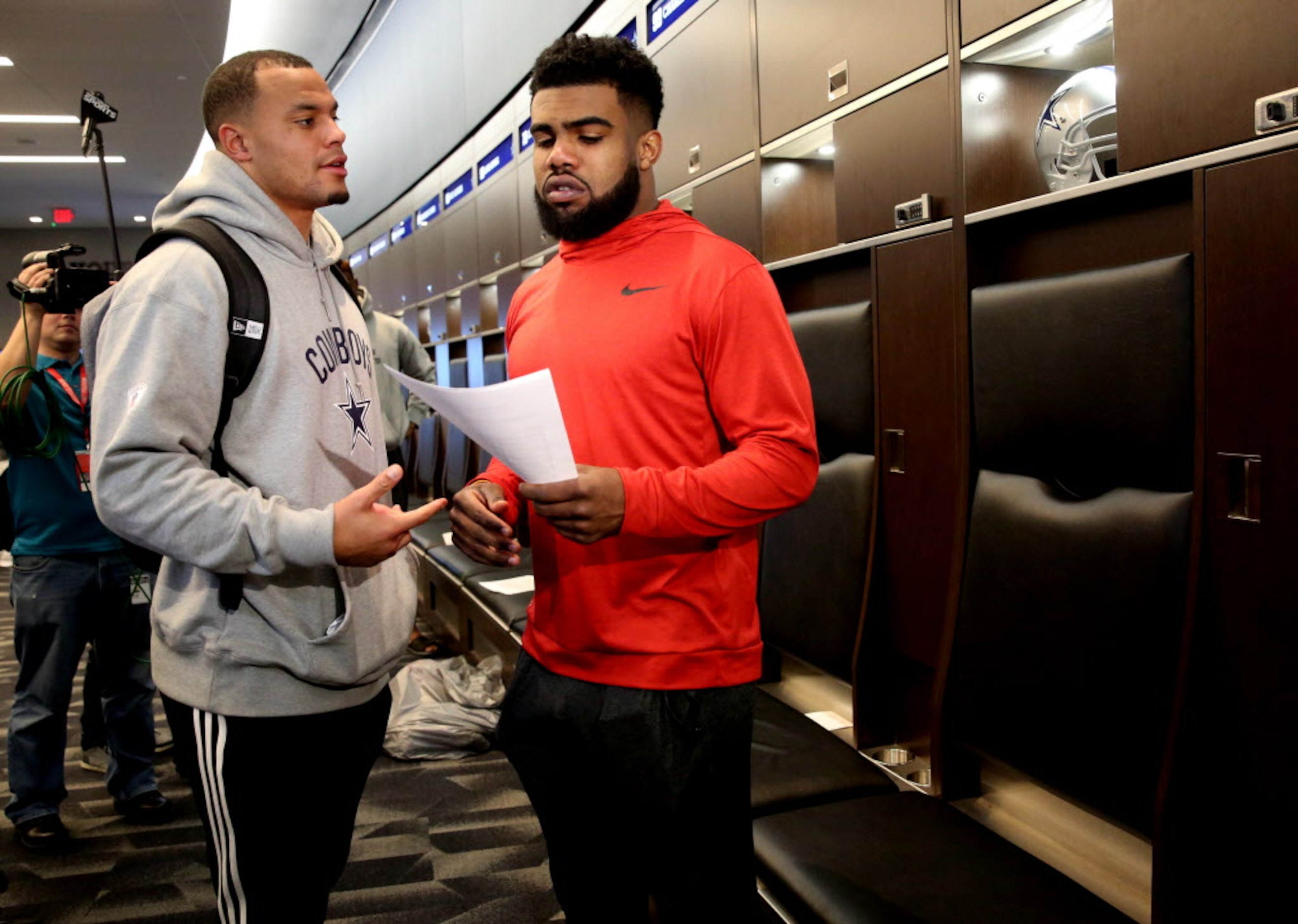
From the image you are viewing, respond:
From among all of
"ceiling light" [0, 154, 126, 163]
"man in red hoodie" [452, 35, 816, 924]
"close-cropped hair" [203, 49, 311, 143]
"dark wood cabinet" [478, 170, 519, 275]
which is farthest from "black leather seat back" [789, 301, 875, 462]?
"ceiling light" [0, 154, 126, 163]

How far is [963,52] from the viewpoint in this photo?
6.02ft

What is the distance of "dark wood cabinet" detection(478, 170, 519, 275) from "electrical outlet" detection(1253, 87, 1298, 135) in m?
3.91

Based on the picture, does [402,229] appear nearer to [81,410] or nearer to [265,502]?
[81,410]

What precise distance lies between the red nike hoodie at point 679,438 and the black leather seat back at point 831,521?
1.04m

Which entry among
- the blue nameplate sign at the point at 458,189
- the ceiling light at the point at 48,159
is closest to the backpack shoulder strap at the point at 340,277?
the blue nameplate sign at the point at 458,189

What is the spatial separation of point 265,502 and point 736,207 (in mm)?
2017

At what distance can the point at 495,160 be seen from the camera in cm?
540

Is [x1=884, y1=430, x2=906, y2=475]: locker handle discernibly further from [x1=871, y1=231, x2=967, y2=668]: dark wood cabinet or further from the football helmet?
the football helmet

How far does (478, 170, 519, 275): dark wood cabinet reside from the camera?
5.06m

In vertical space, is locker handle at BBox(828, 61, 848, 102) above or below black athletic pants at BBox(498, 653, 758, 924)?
above

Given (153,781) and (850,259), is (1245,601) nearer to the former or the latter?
(850,259)

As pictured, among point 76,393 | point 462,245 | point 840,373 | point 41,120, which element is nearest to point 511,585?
point 76,393

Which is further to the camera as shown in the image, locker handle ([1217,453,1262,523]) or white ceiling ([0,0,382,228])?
white ceiling ([0,0,382,228])

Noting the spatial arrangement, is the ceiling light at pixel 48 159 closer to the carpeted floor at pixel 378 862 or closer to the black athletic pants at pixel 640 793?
the carpeted floor at pixel 378 862
